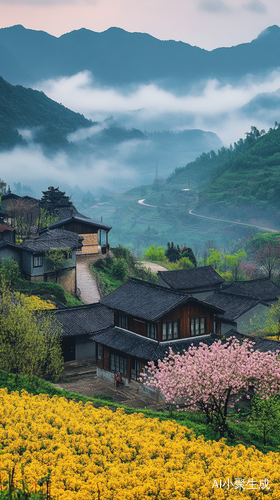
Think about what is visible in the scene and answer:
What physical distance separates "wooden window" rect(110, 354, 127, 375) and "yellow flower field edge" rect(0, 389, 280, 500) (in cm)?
936

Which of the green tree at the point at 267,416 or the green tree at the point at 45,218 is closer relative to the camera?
the green tree at the point at 267,416

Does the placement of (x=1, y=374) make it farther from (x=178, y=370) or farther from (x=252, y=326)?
(x=252, y=326)

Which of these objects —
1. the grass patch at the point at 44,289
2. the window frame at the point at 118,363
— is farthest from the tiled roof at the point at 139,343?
the grass patch at the point at 44,289

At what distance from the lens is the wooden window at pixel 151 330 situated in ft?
105

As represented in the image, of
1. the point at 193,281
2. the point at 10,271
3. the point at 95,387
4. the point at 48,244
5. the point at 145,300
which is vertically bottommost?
the point at 95,387

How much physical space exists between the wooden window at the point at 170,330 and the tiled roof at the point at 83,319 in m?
7.42

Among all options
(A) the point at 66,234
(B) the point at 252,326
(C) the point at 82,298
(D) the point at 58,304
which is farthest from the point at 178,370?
(A) the point at 66,234

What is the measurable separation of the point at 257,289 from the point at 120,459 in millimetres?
40778

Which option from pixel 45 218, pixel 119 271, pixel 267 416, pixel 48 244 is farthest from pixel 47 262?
pixel 267 416

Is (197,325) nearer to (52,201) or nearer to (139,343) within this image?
(139,343)

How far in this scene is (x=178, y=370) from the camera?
24859 millimetres

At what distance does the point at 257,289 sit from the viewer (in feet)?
186

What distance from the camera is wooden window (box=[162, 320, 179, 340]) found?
104 ft

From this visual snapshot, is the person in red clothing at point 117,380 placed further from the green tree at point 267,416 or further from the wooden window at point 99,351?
the green tree at point 267,416
